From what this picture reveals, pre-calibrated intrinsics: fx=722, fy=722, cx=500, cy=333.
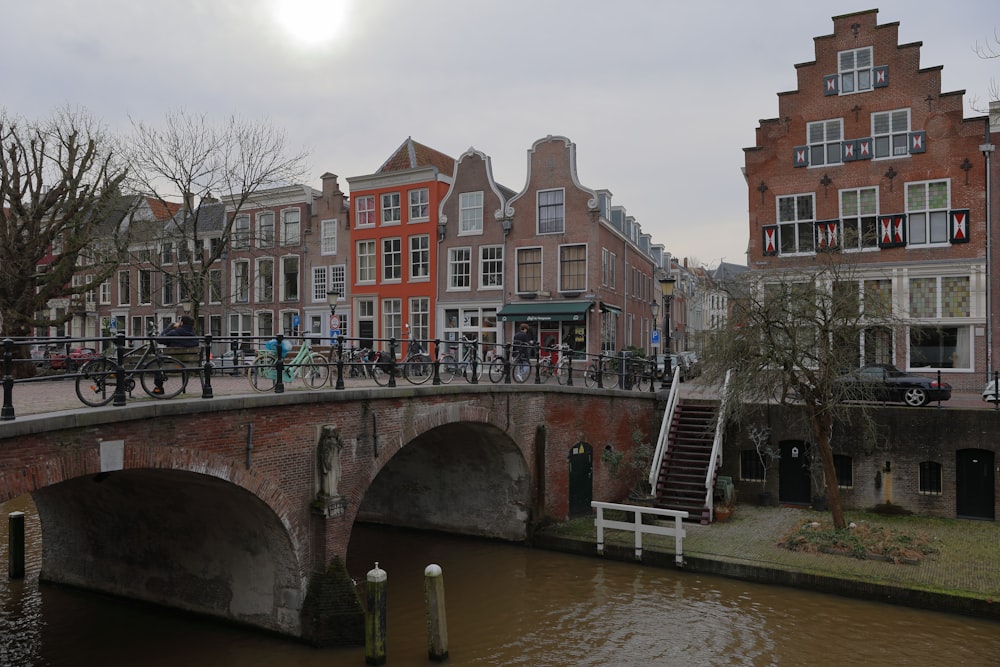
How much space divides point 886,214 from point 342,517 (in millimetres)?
22201

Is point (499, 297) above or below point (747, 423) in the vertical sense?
above

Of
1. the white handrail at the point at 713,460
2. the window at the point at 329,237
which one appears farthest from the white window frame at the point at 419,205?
the white handrail at the point at 713,460

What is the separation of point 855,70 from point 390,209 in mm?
20183

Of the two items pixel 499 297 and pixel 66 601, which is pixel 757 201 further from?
pixel 66 601

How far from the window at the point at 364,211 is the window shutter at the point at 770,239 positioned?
17921 millimetres

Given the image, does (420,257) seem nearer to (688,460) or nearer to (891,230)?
(688,460)

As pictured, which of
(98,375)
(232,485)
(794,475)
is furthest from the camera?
(794,475)

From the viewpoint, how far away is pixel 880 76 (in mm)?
25484

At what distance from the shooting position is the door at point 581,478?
19312 millimetres

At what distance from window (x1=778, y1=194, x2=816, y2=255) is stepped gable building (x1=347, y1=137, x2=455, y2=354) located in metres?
14.8

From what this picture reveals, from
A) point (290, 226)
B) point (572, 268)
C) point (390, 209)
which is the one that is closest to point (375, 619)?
point (572, 268)

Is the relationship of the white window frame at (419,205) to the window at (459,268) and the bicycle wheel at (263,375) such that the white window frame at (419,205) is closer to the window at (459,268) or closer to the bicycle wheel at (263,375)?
the window at (459,268)

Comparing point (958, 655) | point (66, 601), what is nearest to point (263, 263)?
point (66, 601)

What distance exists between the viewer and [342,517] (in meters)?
12.3
